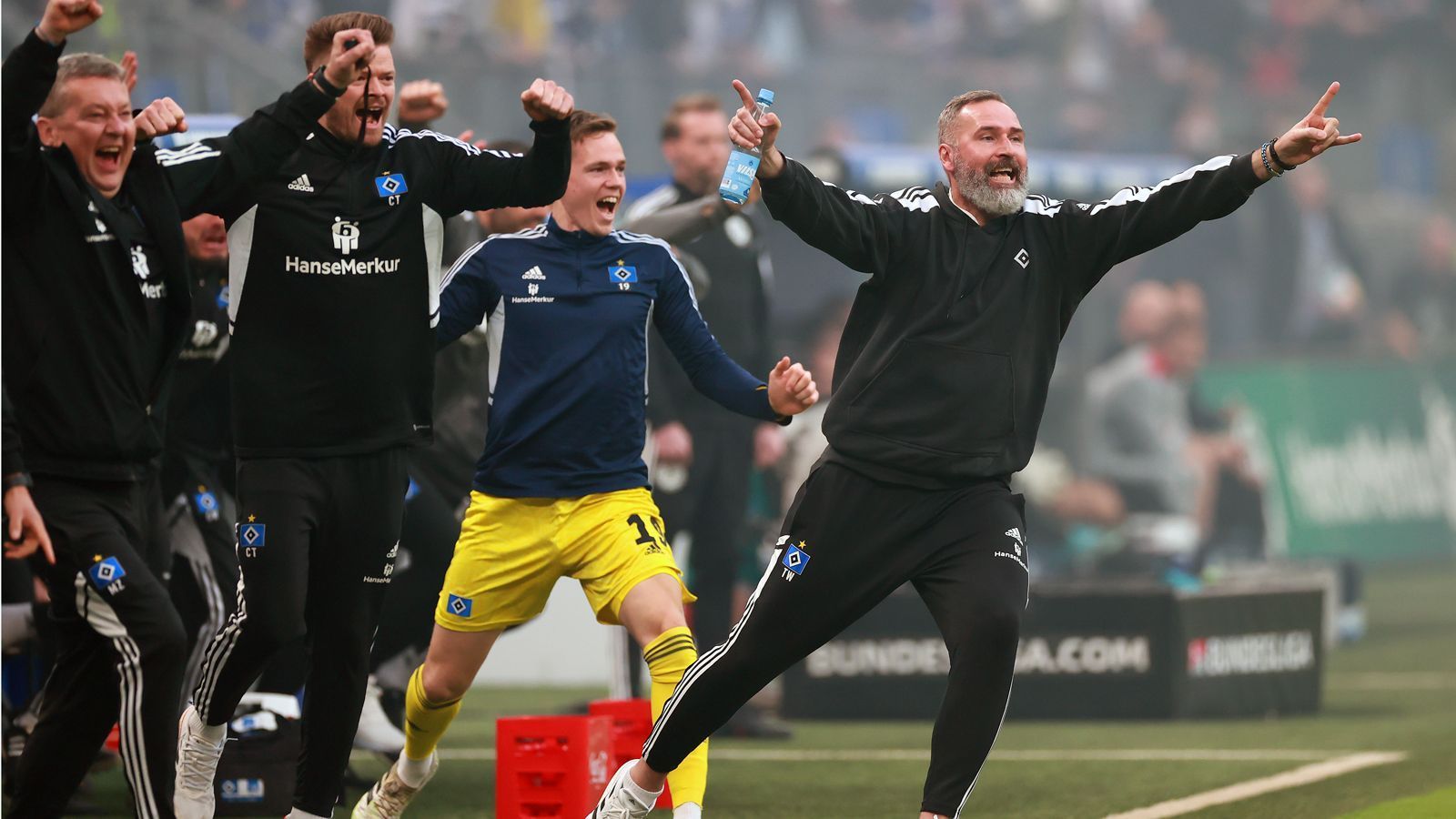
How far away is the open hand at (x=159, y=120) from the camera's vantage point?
5836 millimetres

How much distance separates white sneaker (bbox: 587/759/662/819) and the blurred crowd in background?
5.61 meters

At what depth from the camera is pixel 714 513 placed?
10.0m

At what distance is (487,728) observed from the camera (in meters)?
10.3

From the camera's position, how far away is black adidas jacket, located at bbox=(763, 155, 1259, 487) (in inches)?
238

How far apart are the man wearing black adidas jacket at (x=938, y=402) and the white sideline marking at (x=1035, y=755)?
295cm

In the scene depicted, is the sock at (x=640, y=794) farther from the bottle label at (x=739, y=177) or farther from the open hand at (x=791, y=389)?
the bottle label at (x=739, y=177)

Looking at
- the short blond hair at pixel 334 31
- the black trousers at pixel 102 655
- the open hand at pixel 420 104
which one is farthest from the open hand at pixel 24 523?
the open hand at pixel 420 104

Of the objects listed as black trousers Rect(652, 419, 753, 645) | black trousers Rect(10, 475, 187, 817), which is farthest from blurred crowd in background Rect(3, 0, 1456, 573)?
black trousers Rect(10, 475, 187, 817)

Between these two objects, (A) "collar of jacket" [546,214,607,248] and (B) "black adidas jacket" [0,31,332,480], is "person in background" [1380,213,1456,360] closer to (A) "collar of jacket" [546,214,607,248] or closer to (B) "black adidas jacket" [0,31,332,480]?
(A) "collar of jacket" [546,214,607,248]

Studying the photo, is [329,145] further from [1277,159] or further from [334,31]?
[1277,159]

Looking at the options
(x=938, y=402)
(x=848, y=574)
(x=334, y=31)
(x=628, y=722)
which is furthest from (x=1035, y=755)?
(x=334, y=31)

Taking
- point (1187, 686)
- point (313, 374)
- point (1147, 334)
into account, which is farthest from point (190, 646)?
point (1147, 334)

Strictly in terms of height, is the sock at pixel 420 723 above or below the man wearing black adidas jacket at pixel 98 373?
→ below

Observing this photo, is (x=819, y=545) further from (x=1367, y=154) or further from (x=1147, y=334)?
(x=1367, y=154)
